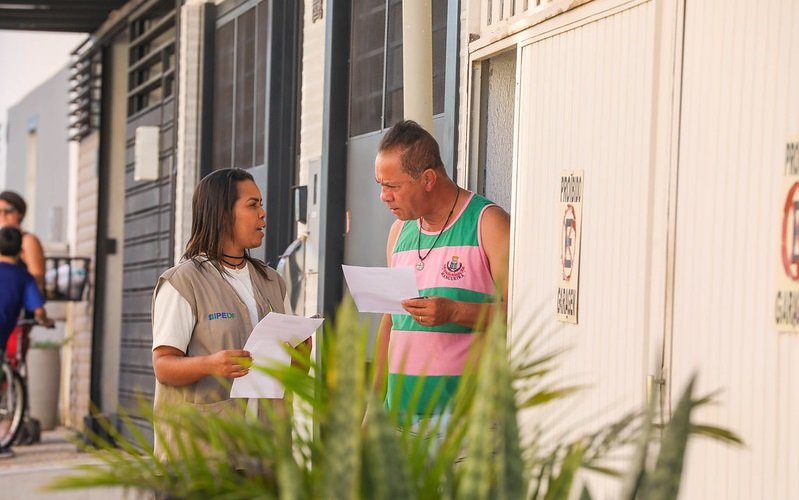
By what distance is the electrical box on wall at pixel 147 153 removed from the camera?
407 inches

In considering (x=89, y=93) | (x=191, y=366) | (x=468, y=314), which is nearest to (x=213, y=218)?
(x=191, y=366)

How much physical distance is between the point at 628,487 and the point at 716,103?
1.67 metres

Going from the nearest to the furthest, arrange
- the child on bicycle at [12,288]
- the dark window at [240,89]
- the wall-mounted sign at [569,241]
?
1. the wall-mounted sign at [569,241]
2. the dark window at [240,89]
3. the child on bicycle at [12,288]

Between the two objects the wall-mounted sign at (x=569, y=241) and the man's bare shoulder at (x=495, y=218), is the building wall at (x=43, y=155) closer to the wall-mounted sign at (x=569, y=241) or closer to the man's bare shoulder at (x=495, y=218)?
the man's bare shoulder at (x=495, y=218)

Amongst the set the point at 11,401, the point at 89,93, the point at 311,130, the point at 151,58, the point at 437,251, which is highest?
the point at 151,58

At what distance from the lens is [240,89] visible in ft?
28.3

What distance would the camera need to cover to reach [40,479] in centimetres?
811

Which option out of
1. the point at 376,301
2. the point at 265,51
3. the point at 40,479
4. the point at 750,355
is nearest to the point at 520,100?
the point at 376,301

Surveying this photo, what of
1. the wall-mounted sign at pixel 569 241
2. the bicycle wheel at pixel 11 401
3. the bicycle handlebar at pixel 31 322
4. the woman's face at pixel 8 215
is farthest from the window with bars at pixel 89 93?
the wall-mounted sign at pixel 569 241

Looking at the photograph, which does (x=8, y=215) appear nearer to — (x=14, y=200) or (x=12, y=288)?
(x=14, y=200)

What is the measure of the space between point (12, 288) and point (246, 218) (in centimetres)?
635

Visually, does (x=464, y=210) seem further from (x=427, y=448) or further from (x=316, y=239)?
(x=316, y=239)

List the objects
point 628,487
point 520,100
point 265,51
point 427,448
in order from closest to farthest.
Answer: point 628,487 < point 427,448 < point 520,100 < point 265,51

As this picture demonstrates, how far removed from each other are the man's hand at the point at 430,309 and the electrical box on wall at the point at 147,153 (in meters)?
6.97
